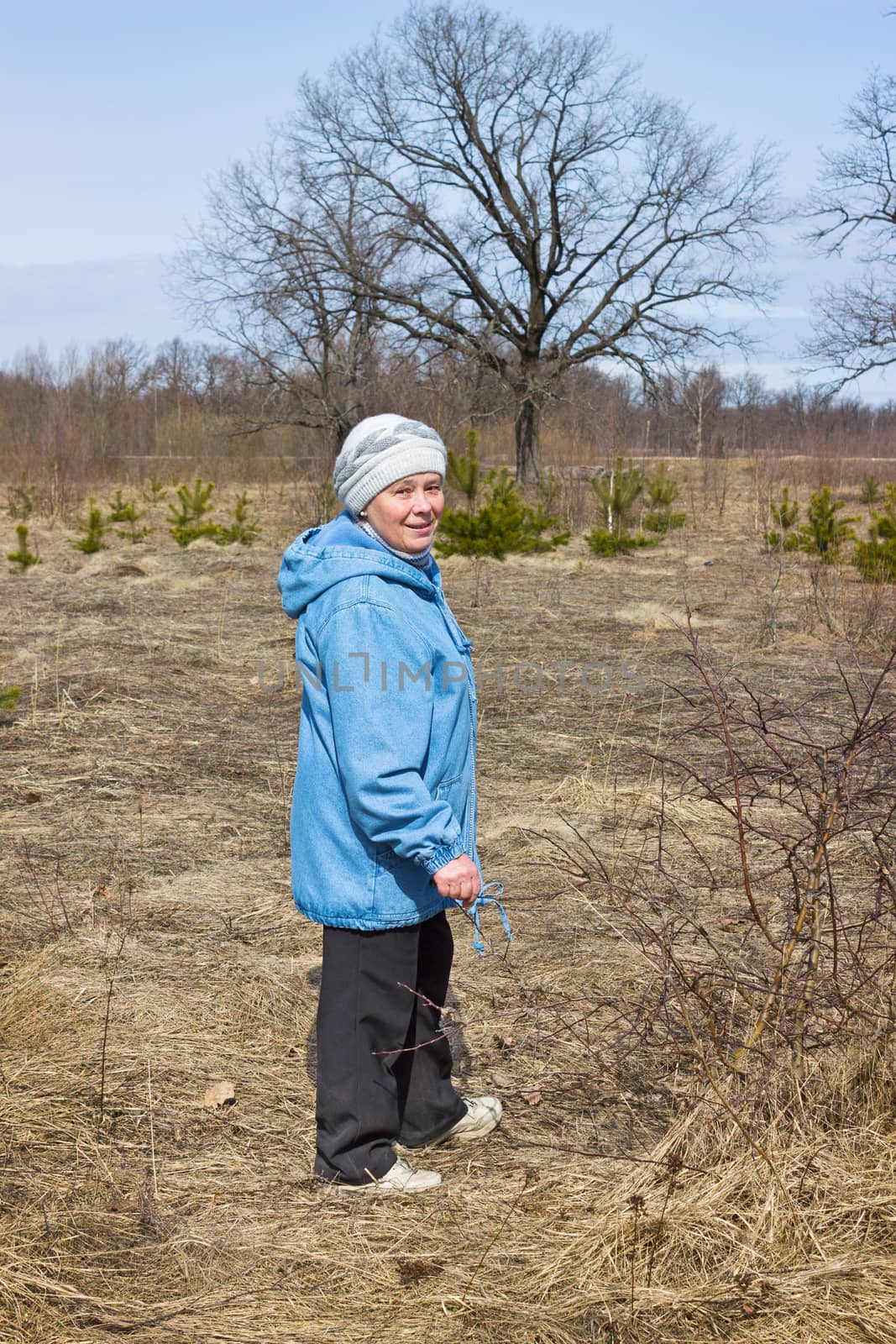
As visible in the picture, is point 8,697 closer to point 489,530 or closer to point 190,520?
point 489,530

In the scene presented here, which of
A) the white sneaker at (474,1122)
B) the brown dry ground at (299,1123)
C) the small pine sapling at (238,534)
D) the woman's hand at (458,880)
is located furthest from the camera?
the small pine sapling at (238,534)

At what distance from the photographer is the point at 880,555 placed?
11234mm

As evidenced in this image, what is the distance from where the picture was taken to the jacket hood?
2.40 meters

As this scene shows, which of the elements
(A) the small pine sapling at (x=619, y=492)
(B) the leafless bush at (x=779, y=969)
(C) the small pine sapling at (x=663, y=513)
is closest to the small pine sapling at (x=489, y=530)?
(A) the small pine sapling at (x=619, y=492)

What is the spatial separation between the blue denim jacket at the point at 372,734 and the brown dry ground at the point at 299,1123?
0.52 meters

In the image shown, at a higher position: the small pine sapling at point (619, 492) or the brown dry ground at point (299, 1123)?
the small pine sapling at point (619, 492)

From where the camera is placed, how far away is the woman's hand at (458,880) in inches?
90.4

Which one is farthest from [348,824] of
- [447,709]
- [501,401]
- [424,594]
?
[501,401]

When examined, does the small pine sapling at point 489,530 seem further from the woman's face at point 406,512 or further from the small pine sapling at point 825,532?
the woman's face at point 406,512

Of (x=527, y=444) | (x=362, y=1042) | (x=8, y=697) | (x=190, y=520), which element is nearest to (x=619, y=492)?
(x=190, y=520)

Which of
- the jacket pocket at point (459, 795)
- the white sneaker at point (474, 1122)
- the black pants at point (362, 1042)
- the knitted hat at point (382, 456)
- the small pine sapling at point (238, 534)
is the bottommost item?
the white sneaker at point (474, 1122)

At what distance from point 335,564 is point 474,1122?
1.36m

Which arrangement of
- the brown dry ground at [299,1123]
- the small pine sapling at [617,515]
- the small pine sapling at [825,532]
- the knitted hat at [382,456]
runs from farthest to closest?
the small pine sapling at [617,515] → the small pine sapling at [825,532] → the knitted hat at [382,456] → the brown dry ground at [299,1123]

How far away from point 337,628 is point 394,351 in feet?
76.9
